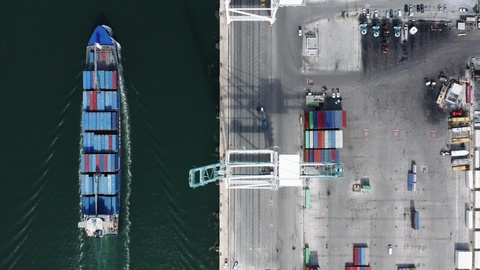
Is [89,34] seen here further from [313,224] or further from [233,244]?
[313,224]

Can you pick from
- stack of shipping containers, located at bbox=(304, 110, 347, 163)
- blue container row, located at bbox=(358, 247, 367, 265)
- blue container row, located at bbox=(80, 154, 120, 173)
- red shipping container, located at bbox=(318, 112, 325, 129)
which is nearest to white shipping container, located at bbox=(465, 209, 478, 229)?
blue container row, located at bbox=(358, 247, 367, 265)

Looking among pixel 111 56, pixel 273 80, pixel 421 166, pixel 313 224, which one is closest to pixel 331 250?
pixel 313 224

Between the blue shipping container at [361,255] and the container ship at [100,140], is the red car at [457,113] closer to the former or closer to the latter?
the blue shipping container at [361,255]

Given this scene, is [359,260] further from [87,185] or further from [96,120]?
[96,120]

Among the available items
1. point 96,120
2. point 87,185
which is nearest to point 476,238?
point 87,185

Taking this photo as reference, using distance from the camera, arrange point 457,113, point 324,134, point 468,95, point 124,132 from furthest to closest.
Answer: point 124,132
point 468,95
point 457,113
point 324,134

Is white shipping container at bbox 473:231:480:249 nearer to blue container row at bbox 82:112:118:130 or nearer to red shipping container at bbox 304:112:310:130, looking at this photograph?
red shipping container at bbox 304:112:310:130
